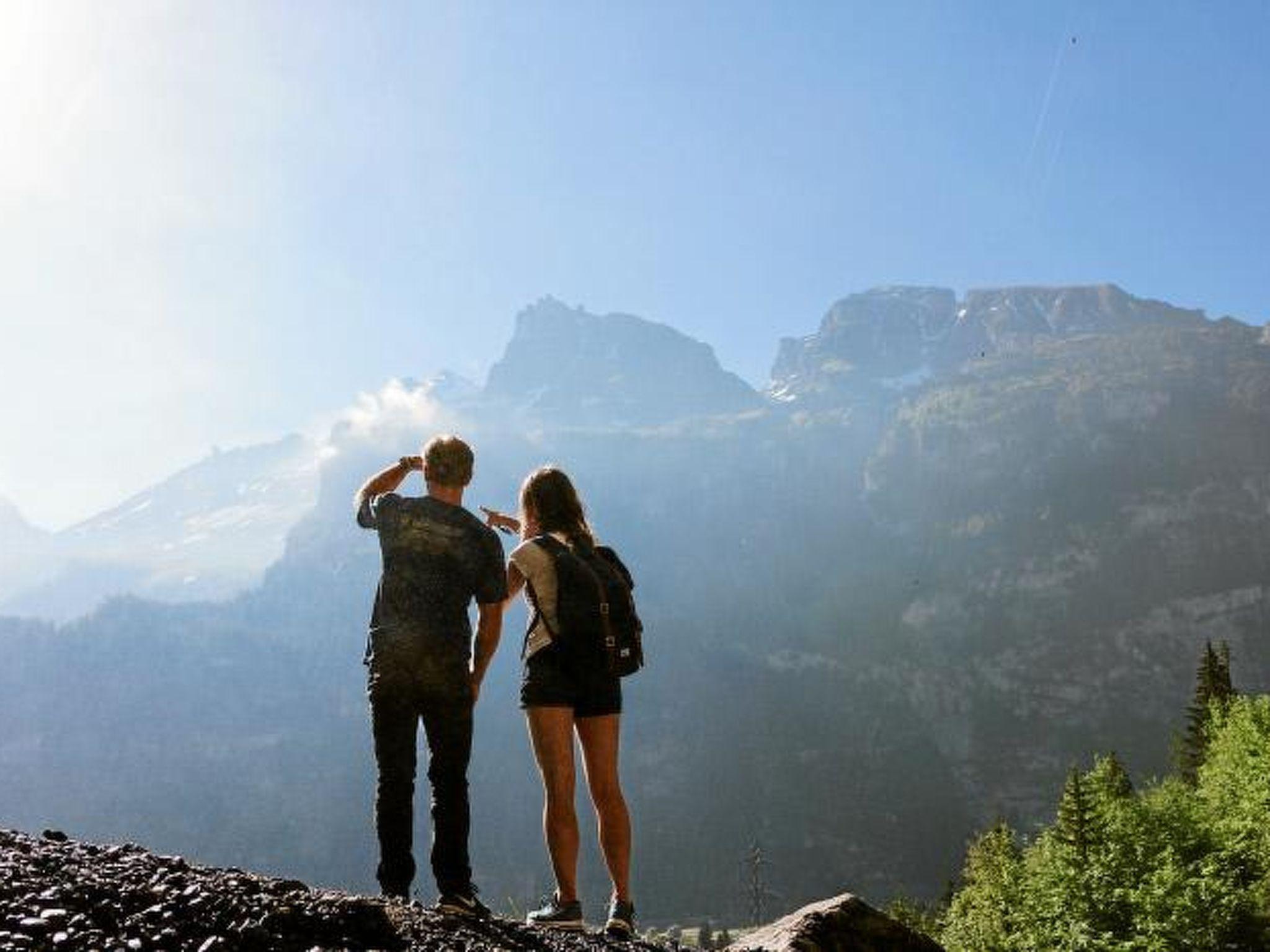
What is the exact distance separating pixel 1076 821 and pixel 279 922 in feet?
157

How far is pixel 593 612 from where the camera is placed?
344 inches

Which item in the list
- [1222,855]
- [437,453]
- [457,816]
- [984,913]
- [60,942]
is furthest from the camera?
[984,913]

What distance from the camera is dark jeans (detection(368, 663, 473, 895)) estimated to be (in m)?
8.08

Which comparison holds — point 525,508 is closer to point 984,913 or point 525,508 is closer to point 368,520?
point 368,520

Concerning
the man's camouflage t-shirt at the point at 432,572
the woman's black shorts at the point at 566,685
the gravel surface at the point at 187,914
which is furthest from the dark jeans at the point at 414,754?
the gravel surface at the point at 187,914

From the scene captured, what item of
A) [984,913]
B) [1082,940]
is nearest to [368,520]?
[1082,940]

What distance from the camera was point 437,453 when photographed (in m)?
8.95

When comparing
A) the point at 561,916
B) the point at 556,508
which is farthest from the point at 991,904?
the point at 556,508

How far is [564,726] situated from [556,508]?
214cm

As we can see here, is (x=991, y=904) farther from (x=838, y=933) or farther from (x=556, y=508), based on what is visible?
(x=556, y=508)

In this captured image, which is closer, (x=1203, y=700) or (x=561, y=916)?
(x=561, y=916)

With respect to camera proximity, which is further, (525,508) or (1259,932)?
(1259,932)

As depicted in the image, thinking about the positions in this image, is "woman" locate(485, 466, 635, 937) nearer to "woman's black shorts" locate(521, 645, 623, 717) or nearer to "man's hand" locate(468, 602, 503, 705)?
"woman's black shorts" locate(521, 645, 623, 717)

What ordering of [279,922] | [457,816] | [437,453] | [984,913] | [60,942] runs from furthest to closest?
[984,913]
[437,453]
[457,816]
[279,922]
[60,942]
